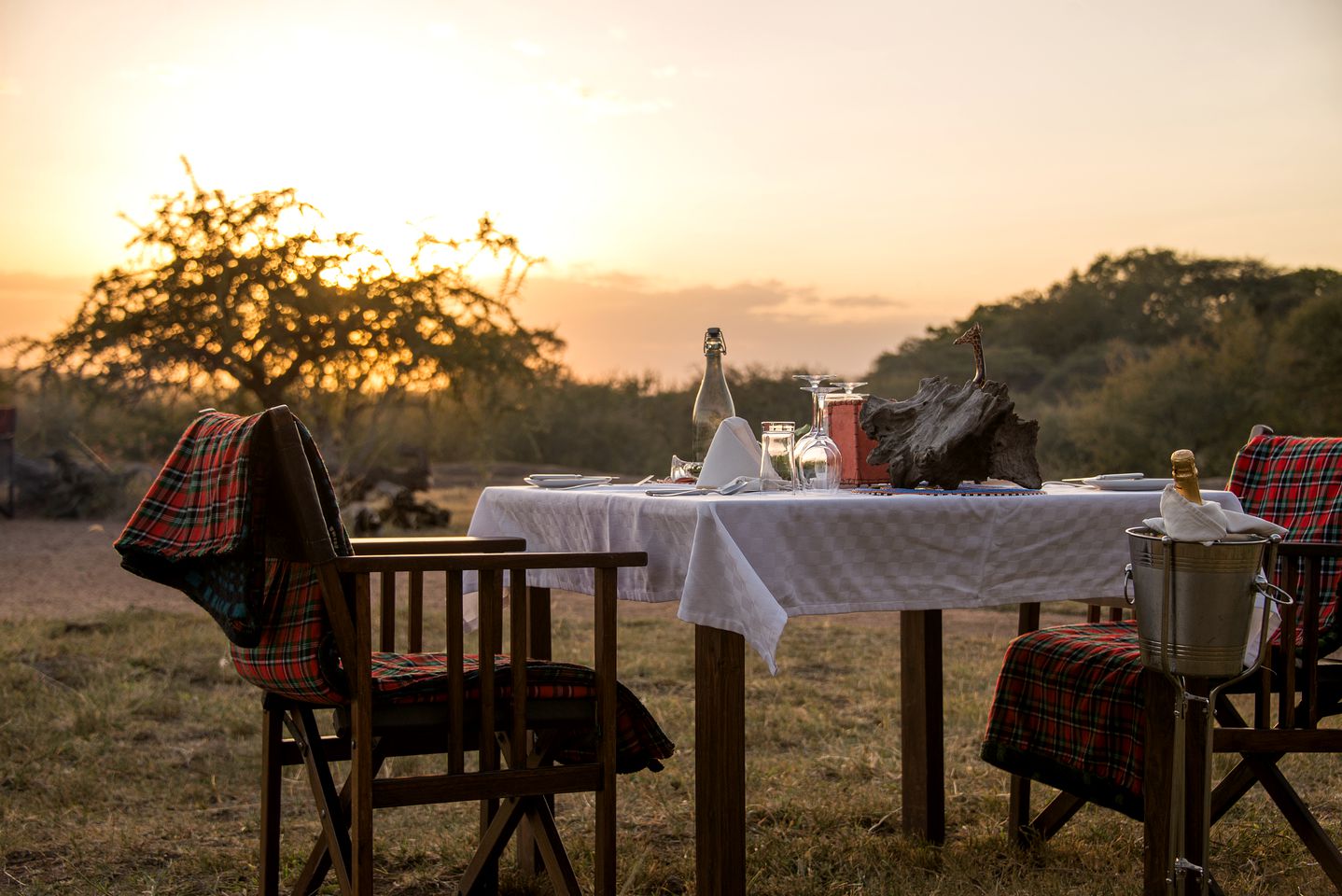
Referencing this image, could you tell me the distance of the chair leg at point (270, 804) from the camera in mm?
2684

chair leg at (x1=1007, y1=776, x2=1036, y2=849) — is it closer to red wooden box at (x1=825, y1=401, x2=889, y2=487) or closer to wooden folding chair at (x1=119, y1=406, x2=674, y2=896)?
red wooden box at (x1=825, y1=401, x2=889, y2=487)

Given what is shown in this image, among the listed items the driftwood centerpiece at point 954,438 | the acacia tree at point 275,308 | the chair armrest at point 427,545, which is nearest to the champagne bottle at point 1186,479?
the driftwood centerpiece at point 954,438

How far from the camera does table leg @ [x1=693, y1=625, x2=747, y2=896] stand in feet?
7.88

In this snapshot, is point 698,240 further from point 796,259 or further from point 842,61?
point 796,259

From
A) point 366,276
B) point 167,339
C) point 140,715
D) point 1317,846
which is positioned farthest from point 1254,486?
point 167,339

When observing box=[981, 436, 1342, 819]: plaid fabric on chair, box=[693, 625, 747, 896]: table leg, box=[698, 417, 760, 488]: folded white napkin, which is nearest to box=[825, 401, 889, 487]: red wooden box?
box=[698, 417, 760, 488]: folded white napkin

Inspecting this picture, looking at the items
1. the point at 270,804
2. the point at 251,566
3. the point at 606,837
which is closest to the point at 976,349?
the point at 606,837

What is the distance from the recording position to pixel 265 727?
271cm

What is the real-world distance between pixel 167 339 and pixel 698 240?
5.35 m

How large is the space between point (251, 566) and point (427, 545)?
25.9 inches

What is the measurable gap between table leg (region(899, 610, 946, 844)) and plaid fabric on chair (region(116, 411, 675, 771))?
117 cm

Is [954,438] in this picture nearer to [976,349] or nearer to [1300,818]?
[976,349]

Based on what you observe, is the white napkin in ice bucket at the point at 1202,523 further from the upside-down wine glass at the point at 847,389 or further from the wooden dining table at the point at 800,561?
the upside-down wine glass at the point at 847,389

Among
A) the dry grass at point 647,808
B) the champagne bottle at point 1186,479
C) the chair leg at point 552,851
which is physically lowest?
the dry grass at point 647,808
